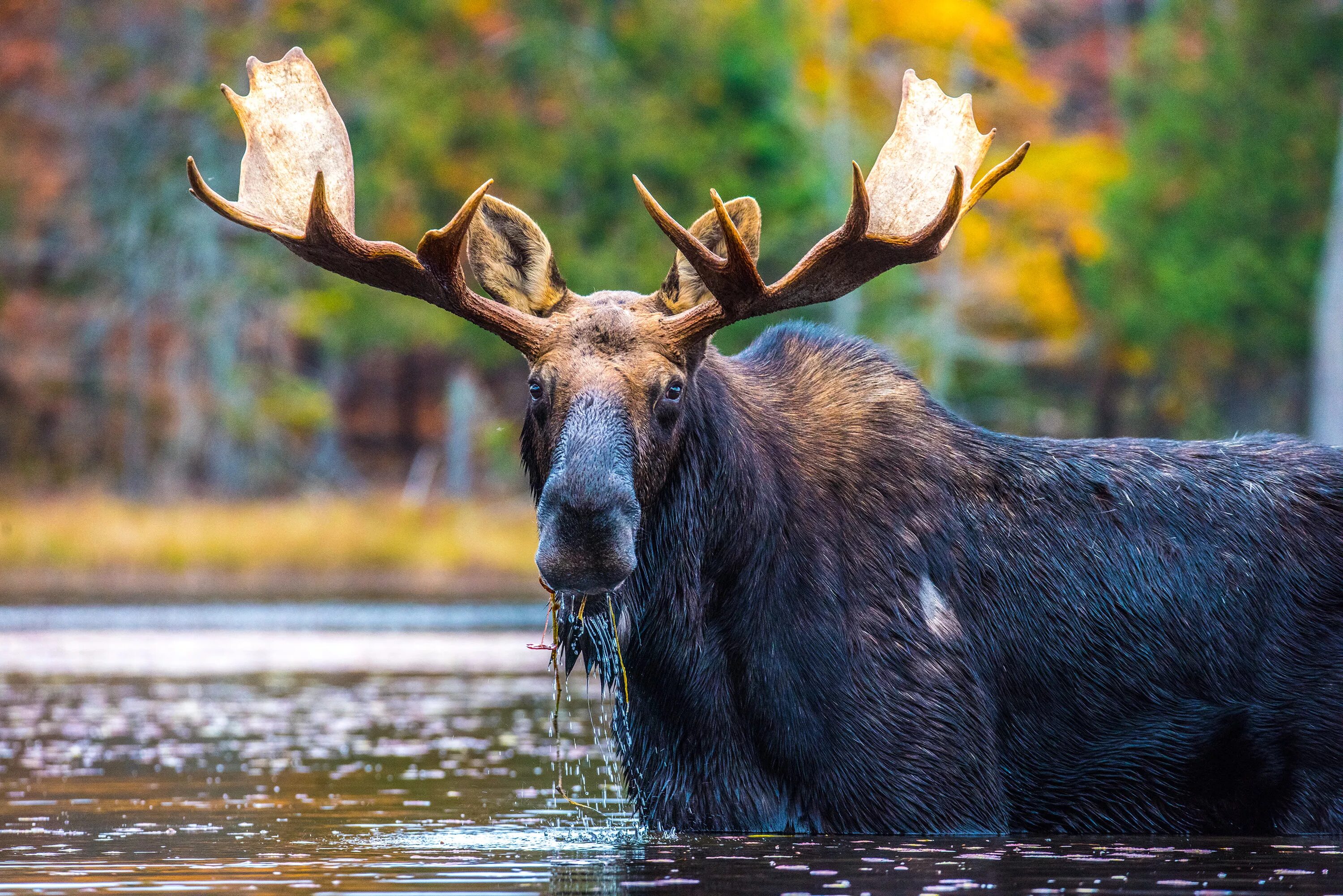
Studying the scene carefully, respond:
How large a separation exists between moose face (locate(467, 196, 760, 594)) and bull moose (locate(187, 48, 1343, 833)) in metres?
0.01

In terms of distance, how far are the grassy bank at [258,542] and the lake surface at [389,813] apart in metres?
11.0

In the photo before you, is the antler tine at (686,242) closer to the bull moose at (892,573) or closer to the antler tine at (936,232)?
the bull moose at (892,573)

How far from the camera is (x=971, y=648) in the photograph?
7.89m

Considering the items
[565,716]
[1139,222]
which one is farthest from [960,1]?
[565,716]

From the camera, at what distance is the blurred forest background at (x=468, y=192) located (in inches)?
1380

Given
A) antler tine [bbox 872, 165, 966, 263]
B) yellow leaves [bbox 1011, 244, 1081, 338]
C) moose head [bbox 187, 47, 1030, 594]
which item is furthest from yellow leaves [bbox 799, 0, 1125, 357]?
antler tine [bbox 872, 165, 966, 263]

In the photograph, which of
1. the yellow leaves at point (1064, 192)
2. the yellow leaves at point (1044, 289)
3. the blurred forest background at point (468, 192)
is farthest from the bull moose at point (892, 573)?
the yellow leaves at point (1064, 192)

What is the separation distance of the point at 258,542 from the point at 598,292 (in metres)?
20.9

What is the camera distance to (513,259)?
26.8 ft

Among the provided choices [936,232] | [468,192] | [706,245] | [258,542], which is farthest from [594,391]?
[468,192]

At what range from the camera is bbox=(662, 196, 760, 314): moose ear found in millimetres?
8000

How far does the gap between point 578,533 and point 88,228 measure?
33.8 metres

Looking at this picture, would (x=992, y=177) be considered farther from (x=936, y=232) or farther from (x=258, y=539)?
(x=258, y=539)

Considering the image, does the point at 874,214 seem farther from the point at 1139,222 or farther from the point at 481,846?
the point at 1139,222
